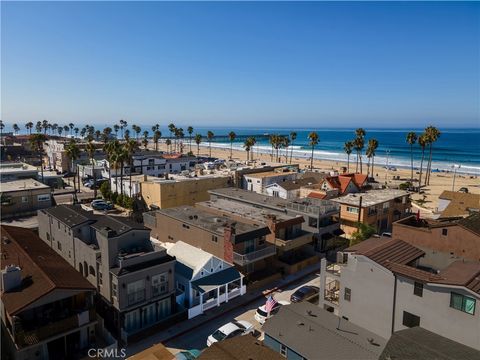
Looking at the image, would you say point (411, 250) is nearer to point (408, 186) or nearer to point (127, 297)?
point (127, 297)

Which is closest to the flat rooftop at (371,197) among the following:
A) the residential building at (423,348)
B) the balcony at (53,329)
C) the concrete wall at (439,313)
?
the concrete wall at (439,313)

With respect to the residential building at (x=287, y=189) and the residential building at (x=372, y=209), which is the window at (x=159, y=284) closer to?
the residential building at (x=372, y=209)

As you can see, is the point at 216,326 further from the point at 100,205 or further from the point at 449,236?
the point at 100,205

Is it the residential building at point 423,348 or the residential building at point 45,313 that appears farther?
the residential building at point 45,313

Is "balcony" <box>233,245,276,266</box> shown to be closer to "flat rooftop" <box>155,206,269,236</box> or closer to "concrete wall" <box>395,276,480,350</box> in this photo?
"flat rooftop" <box>155,206,269,236</box>

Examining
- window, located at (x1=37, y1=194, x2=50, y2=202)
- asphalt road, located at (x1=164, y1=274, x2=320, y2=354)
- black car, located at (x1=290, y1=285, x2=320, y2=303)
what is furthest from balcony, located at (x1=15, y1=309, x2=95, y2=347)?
window, located at (x1=37, y1=194, x2=50, y2=202)
